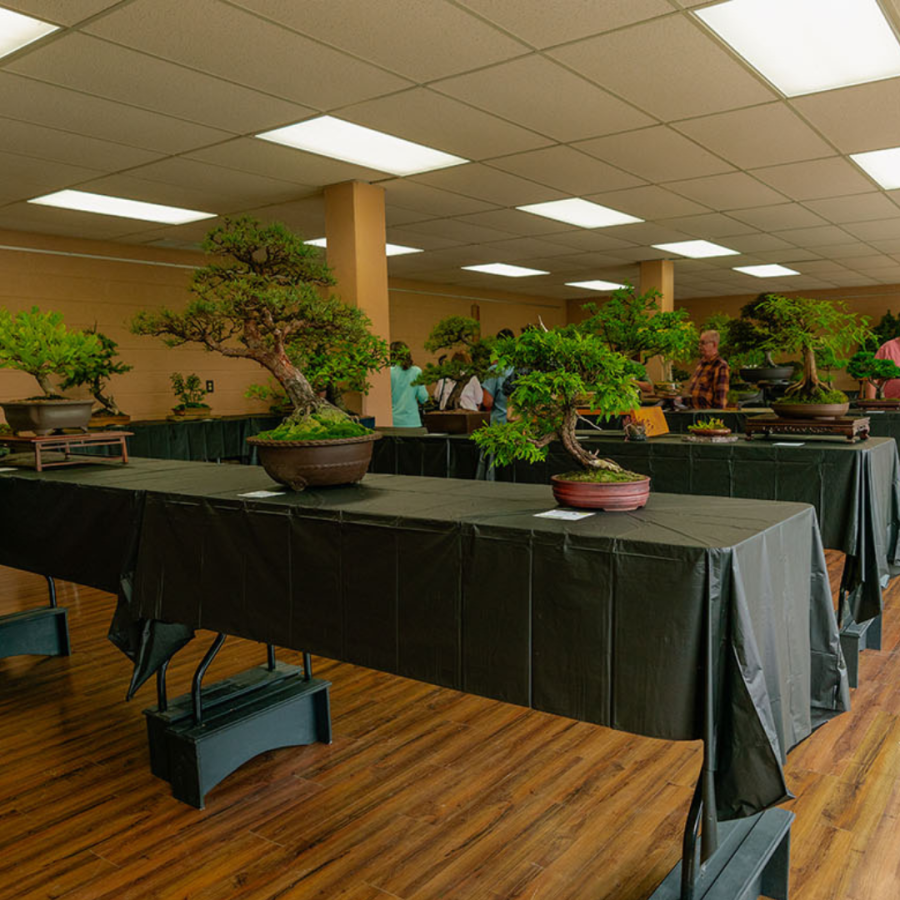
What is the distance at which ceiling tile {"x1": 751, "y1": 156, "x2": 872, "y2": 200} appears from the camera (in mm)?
4953

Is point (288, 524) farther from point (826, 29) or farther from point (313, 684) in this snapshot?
point (826, 29)

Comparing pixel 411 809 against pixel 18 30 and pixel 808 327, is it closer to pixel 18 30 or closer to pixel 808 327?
pixel 808 327

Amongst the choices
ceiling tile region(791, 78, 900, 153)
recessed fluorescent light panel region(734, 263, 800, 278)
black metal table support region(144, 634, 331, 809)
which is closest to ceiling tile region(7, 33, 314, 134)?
black metal table support region(144, 634, 331, 809)

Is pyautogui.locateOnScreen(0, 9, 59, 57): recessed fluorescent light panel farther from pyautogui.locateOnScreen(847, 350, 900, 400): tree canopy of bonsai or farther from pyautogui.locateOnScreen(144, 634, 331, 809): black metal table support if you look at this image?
pyautogui.locateOnScreen(847, 350, 900, 400): tree canopy of bonsai

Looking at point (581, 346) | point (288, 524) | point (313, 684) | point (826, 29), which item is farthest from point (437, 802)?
point (826, 29)

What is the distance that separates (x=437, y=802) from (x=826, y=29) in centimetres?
319

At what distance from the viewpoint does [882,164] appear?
4977 millimetres

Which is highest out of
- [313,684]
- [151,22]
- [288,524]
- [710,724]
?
[151,22]

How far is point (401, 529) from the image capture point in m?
1.59

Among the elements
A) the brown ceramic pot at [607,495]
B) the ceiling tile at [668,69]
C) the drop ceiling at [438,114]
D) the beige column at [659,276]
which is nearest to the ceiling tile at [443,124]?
the drop ceiling at [438,114]

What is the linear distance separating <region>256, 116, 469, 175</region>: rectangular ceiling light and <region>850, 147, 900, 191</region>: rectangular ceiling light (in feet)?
8.34

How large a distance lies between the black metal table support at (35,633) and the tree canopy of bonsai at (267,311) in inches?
55.3

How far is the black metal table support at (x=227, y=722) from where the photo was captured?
198cm

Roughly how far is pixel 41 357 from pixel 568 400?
199 centimetres
